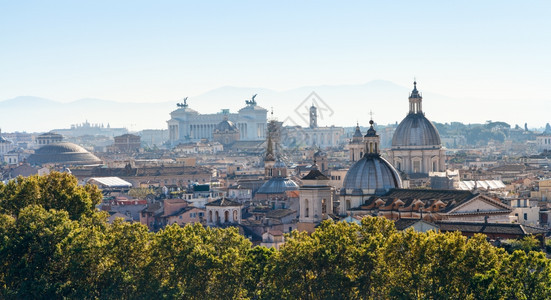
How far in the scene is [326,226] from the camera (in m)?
60.7

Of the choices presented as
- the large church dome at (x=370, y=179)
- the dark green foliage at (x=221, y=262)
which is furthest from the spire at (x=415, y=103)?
the dark green foliage at (x=221, y=262)

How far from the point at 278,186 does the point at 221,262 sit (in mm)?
60843

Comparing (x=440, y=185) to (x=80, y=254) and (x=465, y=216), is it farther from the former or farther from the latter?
(x=80, y=254)

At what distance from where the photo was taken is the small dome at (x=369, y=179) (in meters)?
86.9

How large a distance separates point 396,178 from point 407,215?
8030 millimetres

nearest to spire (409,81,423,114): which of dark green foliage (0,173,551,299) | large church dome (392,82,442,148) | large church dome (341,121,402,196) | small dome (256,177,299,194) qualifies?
large church dome (392,82,442,148)

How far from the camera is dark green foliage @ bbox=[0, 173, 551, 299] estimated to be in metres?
52.8

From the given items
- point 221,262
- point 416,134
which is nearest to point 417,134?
point 416,134

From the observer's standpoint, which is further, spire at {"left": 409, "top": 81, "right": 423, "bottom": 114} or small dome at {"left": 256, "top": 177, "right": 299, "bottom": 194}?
spire at {"left": 409, "top": 81, "right": 423, "bottom": 114}

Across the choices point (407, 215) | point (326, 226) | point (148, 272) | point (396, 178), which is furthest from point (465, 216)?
point (148, 272)

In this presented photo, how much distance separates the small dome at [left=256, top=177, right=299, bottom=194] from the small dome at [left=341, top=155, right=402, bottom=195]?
28424 millimetres

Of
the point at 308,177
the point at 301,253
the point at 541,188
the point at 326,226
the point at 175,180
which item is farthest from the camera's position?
the point at 175,180

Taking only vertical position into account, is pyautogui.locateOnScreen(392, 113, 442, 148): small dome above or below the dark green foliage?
above

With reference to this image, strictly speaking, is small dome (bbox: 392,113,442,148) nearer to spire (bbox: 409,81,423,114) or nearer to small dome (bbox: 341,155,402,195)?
spire (bbox: 409,81,423,114)
